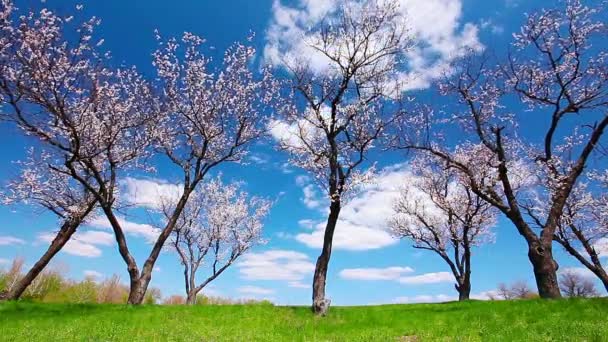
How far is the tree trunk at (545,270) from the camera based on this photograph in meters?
24.0

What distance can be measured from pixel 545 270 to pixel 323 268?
38.4 feet

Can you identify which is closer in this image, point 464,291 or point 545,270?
point 545,270

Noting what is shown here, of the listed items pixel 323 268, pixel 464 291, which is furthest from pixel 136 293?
pixel 464 291

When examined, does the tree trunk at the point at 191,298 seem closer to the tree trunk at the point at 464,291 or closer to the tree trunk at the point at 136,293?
the tree trunk at the point at 136,293

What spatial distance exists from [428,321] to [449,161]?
13.0 metres

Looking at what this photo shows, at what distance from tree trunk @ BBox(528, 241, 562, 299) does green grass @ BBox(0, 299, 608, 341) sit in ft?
13.5

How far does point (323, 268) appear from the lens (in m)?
24.6

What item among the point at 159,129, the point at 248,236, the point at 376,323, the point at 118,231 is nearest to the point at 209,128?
the point at 159,129

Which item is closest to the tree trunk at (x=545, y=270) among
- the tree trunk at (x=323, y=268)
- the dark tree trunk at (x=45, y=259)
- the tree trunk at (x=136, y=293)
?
the tree trunk at (x=323, y=268)

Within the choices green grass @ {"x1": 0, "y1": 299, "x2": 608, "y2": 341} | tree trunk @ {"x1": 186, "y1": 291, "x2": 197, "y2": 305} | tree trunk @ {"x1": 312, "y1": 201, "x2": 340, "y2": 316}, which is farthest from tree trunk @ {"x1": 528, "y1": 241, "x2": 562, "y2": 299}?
tree trunk @ {"x1": 186, "y1": 291, "x2": 197, "y2": 305}

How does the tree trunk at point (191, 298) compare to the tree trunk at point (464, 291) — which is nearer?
the tree trunk at point (464, 291)

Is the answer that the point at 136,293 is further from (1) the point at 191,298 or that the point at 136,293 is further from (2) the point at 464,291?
(2) the point at 464,291

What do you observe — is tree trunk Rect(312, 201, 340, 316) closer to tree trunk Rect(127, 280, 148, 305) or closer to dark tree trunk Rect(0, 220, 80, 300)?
tree trunk Rect(127, 280, 148, 305)

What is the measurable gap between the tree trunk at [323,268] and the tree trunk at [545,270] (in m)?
10.8
